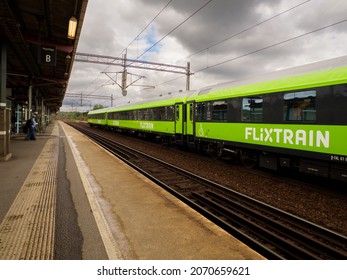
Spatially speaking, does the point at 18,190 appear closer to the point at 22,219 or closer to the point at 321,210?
the point at 22,219

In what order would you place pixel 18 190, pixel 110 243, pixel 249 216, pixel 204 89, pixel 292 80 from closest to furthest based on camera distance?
pixel 110 243
pixel 249 216
pixel 18 190
pixel 292 80
pixel 204 89

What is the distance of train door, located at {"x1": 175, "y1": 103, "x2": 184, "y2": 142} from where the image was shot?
1584 cm

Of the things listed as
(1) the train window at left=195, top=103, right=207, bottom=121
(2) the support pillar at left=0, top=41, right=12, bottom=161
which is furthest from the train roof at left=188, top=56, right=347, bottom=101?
(2) the support pillar at left=0, top=41, right=12, bottom=161

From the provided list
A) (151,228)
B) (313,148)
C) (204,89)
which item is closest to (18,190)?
(151,228)

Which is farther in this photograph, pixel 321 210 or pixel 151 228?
pixel 321 210

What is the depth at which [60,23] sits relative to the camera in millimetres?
10180

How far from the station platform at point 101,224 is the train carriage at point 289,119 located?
3.91m

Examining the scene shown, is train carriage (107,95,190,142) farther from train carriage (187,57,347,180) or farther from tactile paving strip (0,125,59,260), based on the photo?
tactile paving strip (0,125,59,260)

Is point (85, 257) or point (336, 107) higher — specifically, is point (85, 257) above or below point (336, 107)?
below

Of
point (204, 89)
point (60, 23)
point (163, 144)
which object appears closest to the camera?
point (60, 23)

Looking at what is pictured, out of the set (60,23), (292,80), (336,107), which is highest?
(60,23)

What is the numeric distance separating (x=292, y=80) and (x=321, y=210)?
382 centimetres

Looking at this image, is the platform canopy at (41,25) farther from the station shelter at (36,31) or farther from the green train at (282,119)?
the green train at (282,119)

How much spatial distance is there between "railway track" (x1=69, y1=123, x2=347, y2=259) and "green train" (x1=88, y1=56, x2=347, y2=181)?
229cm
